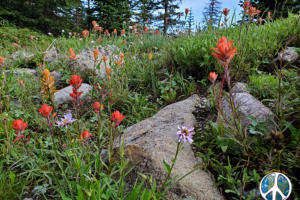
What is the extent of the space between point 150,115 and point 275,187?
6.30ft

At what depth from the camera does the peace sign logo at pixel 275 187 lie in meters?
0.69

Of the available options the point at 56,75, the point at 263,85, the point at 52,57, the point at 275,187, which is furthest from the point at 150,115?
the point at 52,57

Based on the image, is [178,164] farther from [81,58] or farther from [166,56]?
[81,58]

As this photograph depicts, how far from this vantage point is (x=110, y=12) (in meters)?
11.8

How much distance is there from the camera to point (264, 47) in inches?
100

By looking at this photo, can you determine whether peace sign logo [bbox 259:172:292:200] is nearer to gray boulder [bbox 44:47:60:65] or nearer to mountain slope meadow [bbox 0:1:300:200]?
mountain slope meadow [bbox 0:1:300:200]

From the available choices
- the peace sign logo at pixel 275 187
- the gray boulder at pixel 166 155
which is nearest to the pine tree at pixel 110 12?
the gray boulder at pixel 166 155

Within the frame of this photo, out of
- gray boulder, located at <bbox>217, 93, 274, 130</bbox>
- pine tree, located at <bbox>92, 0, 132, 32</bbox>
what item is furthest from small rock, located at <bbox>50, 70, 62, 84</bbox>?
pine tree, located at <bbox>92, 0, 132, 32</bbox>

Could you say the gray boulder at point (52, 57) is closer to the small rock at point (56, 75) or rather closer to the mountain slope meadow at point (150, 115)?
the mountain slope meadow at point (150, 115)

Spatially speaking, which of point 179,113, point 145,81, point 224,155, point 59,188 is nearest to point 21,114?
point 59,188

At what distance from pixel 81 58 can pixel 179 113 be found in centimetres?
279

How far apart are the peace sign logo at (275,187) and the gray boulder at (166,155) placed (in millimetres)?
554

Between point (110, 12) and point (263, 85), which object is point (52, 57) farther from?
point (110, 12)

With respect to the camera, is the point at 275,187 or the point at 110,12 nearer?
the point at 275,187
